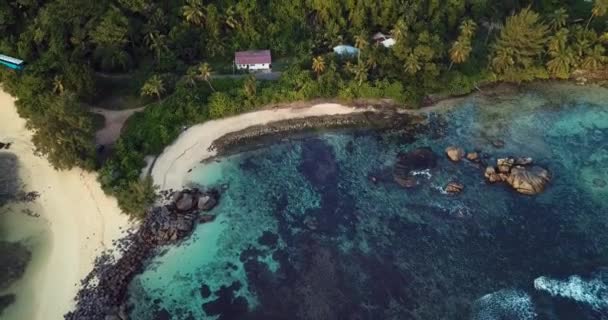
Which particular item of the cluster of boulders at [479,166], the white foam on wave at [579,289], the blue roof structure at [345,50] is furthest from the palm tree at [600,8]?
the white foam on wave at [579,289]

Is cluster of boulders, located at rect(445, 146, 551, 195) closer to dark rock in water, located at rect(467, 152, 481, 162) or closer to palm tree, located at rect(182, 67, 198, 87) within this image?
→ dark rock in water, located at rect(467, 152, 481, 162)

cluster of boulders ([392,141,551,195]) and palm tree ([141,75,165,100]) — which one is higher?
palm tree ([141,75,165,100])

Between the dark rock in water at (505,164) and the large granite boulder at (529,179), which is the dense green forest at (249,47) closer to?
the dark rock in water at (505,164)

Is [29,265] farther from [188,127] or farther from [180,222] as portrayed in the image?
[188,127]

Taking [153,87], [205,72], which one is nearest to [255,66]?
[205,72]

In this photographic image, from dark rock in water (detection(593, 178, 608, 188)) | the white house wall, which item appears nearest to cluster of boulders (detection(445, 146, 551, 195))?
dark rock in water (detection(593, 178, 608, 188))

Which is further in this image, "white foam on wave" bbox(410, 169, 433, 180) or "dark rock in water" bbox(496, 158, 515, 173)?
"white foam on wave" bbox(410, 169, 433, 180)
